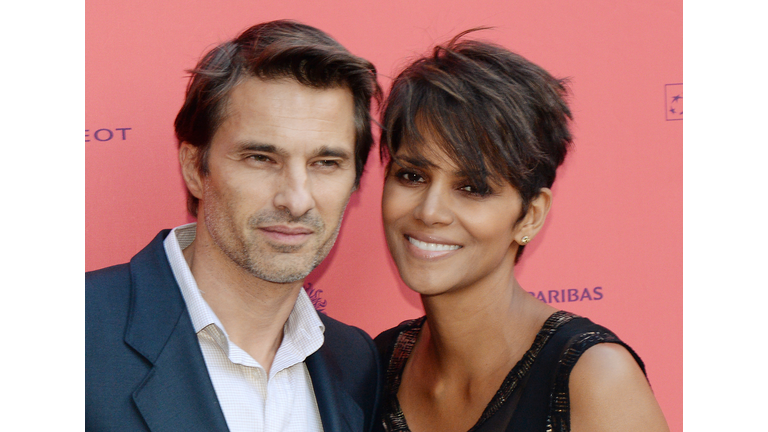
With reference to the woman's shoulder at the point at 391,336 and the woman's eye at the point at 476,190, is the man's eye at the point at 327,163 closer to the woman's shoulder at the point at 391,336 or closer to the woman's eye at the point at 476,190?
the woman's eye at the point at 476,190

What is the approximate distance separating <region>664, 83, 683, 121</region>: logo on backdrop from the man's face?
171 centimetres

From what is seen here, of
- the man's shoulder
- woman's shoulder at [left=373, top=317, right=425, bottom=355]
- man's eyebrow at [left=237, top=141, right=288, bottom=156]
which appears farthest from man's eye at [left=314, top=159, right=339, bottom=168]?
woman's shoulder at [left=373, top=317, right=425, bottom=355]

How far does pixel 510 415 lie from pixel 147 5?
1.89 m

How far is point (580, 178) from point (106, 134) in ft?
6.41

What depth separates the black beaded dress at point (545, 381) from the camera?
68.5 inches

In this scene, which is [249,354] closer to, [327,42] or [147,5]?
[327,42]

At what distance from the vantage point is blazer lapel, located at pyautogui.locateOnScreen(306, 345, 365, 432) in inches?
75.6

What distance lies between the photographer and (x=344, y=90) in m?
1.99

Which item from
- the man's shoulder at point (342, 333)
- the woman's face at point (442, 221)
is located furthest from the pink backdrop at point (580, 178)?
the woman's face at point (442, 221)

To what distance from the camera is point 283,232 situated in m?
1.84

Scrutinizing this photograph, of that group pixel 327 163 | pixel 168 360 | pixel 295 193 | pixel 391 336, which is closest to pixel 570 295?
pixel 391 336

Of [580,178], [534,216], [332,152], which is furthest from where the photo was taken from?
[580,178]

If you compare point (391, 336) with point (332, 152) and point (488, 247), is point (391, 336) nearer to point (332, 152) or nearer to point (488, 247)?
point (488, 247)

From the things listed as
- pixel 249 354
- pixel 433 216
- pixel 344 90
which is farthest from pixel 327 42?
pixel 249 354
